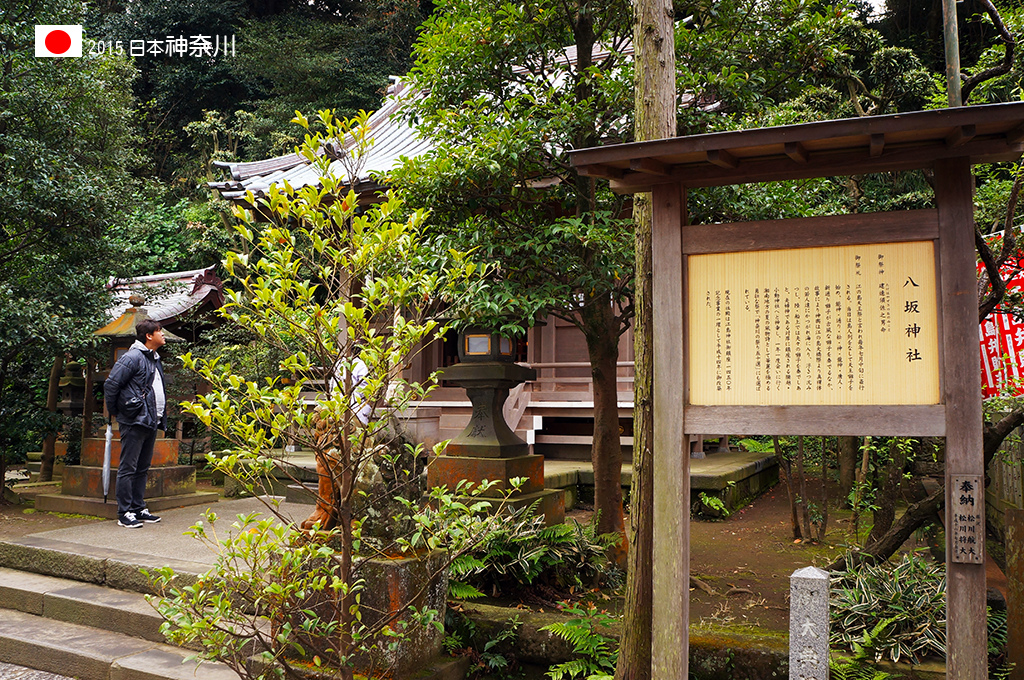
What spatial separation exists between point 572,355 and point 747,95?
7878 mm

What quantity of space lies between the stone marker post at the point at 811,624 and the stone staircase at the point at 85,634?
3476mm

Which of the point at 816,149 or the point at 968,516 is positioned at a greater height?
the point at 816,149

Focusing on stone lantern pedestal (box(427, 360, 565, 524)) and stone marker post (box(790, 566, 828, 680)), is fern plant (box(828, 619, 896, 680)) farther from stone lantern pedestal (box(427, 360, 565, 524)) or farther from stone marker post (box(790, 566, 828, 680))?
stone lantern pedestal (box(427, 360, 565, 524))

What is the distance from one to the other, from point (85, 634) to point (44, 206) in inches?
210

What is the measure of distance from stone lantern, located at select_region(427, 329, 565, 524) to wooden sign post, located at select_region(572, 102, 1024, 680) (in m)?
2.88

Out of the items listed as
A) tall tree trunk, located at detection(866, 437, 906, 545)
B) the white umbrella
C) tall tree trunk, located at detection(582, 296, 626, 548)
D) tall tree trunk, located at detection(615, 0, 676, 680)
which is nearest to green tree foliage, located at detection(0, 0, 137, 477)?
the white umbrella

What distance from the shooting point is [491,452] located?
20.6 ft

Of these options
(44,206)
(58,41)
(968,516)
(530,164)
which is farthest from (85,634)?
(58,41)

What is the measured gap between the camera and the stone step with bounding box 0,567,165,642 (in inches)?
207

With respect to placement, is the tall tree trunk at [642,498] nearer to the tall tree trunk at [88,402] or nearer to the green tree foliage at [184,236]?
the tall tree trunk at [88,402]

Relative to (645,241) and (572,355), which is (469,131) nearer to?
(645,241)

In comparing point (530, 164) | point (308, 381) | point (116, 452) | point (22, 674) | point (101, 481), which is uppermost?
point (530, 164)

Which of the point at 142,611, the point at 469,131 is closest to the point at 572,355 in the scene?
the point at 469,131

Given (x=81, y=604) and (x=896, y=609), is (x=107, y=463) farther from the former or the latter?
(x=896, y=609)
